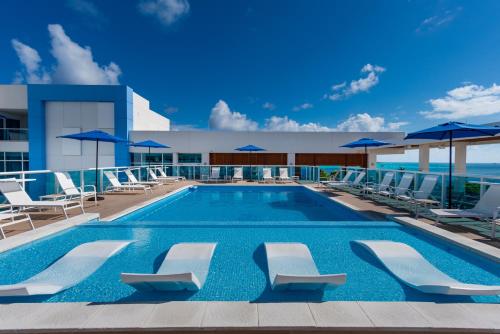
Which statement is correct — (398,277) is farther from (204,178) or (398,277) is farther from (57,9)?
(57,9)

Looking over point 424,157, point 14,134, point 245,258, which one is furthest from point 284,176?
point 14,134

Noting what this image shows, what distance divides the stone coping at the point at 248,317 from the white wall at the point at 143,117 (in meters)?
18.0

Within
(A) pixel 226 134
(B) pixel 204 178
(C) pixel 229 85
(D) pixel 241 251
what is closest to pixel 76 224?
(D) pixel 241 251

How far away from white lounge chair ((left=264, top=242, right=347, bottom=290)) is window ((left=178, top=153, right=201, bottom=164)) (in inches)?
554

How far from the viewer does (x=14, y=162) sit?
1709cm

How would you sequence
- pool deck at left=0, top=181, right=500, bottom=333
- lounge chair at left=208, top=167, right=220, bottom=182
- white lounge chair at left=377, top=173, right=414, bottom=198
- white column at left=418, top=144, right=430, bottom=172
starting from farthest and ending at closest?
white column at left=418, top=144, right=430, bottom=172, lounge chair at left=208, top=167, right=220, bottom=182, white lounge chair at left=377, top=173, right=414, bottom=198, pool deck at left=0, top=181, right=500, bottom=333

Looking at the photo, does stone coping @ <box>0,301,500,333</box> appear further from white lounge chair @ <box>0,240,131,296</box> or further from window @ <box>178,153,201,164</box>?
window @ <box>178,153,201,164</box>

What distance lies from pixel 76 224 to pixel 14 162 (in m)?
19.2

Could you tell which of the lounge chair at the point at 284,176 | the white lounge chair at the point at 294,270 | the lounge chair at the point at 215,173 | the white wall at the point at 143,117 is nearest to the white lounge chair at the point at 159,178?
the lounge chair at the point at 215,173

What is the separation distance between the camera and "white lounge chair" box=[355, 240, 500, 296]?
2020 mm

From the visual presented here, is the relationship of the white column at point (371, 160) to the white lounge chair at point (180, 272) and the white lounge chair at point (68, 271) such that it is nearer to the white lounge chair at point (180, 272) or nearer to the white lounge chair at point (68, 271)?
the white lounge chair at point (180, 272)

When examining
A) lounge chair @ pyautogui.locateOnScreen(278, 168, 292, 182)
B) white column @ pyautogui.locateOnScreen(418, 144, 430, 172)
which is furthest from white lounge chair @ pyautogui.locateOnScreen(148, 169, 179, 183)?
white column @ pyautogui.locateOnScreen(418, 144, 430, 172)

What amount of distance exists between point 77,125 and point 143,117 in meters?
4.64

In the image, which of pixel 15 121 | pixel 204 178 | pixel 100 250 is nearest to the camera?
pixel 100 250
